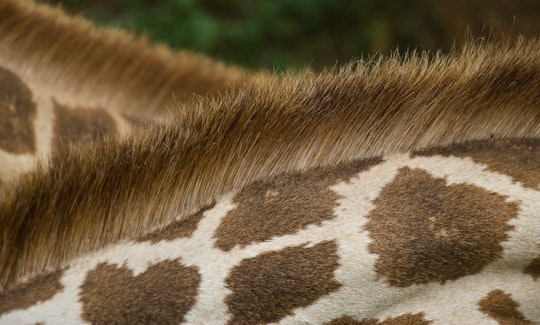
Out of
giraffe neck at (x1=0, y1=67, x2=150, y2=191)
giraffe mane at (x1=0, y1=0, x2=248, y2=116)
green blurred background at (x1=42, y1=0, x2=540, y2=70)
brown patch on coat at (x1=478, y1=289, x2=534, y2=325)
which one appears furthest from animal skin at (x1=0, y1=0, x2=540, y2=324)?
green blurred background at (x1=42, y1=0, x2=540, y2=70)

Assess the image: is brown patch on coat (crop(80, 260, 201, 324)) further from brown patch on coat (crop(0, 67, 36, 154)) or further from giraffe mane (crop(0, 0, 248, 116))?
giraffe mane (crop(0, 0, 248, 116))

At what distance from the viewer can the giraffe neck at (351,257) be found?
100 cm

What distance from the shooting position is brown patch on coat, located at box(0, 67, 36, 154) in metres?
1.65

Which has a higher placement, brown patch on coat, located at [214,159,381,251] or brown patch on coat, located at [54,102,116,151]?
brown patch on coat, located at [214,159,381,251]

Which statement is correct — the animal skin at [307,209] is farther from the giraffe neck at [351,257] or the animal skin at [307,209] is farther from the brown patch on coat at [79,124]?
the brown patch on coat at [79,124]

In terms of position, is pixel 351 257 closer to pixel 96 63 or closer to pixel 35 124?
pixel 35 124

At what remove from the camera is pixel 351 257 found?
39.7 inches

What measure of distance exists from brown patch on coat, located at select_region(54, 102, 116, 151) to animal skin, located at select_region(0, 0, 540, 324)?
1.95ft

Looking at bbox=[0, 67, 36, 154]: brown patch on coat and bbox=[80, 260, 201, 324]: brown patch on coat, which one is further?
bbox=[0, 67, 36, 154]: brown patch on coat

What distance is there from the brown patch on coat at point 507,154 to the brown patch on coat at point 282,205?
0.13 meters

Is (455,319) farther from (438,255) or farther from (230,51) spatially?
(230,51)

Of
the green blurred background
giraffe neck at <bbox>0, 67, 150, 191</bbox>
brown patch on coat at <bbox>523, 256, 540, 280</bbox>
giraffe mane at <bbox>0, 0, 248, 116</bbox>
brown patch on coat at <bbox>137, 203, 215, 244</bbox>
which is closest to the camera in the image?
brown patch on coat at <bbox>523, 256, 540, 280</bbox>

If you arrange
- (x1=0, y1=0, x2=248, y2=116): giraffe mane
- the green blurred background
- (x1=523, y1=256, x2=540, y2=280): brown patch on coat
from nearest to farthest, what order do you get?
(x1=523, y1=256, x2=540, y2=280): brown patch on coat < (x1=0, y1=0, x2=248, y2=116): giraffe mane < the green blurred background

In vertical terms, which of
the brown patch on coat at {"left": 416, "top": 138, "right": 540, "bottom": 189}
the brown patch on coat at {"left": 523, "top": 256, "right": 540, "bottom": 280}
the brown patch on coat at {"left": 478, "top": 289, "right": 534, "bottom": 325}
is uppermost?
the brown patch on coat at {"left": 416, "top": 138, "right": 540, "bottom": 189}
